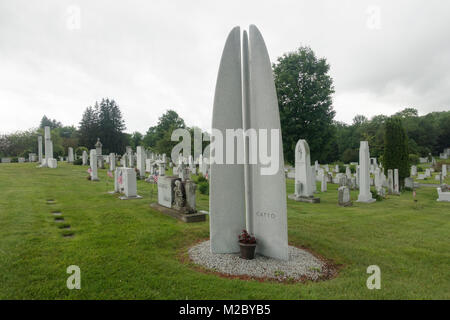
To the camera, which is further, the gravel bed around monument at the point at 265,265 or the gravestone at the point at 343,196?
the gravestone at the point at 343,196

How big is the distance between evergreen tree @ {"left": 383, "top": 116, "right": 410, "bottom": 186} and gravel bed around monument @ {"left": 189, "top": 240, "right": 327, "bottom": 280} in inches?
716

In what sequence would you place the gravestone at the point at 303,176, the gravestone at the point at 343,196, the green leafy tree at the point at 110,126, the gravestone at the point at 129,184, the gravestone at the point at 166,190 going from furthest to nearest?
1. the green leafy tree at the point at 110,126
2. the gravestone at the point at 303,176
3. the gravestone at the point at 343,196
4. the gravestone at the point at 129,184
5. the gravestone at the point at 166,190

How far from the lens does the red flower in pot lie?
5645mm

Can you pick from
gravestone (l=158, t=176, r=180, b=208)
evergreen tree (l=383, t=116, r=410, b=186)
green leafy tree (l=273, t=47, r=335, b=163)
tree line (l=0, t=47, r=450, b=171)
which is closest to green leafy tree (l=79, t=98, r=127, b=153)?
tree line (l=0, t=47, r=450, b=171)

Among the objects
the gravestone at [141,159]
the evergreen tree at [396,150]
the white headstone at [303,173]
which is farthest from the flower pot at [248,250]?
the evergreen tree at [396,150]

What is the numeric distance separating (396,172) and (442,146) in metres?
53.7

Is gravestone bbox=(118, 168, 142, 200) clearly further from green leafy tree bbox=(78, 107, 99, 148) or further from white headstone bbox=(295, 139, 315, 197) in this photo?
Answer: green leafy tree bbox=(78, 107, 99, 148)

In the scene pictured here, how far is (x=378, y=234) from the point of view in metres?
8.08

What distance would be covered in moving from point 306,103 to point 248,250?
807 inches

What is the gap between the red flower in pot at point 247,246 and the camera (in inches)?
222

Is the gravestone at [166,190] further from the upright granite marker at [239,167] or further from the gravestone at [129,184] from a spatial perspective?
the upright granite marker at [239,167]

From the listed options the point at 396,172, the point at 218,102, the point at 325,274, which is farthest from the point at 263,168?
the point at 396,172

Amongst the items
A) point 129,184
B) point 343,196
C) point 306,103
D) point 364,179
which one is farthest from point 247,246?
point 306,103
